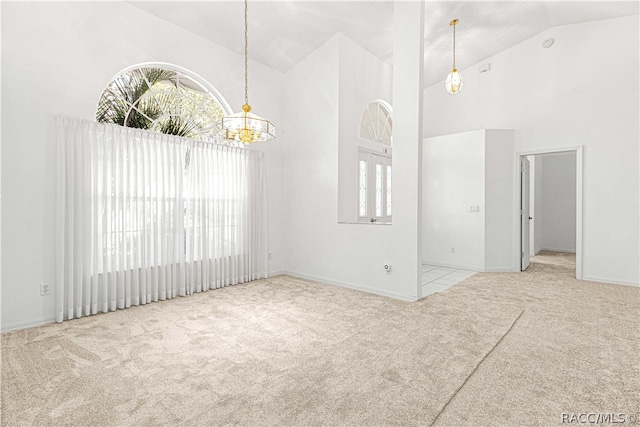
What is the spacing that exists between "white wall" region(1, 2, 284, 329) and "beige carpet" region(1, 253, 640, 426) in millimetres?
620

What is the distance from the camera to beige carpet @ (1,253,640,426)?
72.9 inches

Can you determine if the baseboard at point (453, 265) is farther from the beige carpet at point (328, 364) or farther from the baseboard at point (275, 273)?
the baseboard at point (275, 273)

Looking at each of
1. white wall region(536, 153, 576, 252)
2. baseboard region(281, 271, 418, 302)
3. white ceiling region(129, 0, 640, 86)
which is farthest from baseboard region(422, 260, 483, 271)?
white wall region(536, 153, 576, 252)

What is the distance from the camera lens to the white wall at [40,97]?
9.86ft

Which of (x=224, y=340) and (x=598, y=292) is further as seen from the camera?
(x=598, y=292)

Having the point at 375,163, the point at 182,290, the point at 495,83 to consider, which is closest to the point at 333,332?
the point at 182,290

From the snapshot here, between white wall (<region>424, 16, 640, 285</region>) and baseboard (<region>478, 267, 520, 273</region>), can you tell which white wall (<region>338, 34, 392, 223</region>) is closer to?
baseboard (<region>478, 267, 520, 273</region>)

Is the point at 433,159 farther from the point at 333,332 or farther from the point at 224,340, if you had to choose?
the point at 224,340

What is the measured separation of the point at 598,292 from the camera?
445 centimetres

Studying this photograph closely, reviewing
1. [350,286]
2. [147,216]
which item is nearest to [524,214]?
[350,286]

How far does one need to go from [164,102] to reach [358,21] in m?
2.96

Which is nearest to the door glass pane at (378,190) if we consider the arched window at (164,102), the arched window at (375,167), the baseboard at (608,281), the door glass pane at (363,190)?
the arched window at (375,167)

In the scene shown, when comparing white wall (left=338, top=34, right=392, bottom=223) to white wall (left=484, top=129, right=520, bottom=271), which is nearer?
white wall (left=338, top=34, right=392, bottom=223)

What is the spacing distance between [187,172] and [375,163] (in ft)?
10.8
